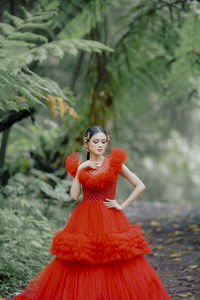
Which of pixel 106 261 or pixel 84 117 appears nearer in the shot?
pixel 106 261

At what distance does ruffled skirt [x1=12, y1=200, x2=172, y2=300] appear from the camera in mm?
2580

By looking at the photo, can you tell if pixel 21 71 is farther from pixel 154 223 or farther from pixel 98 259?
pixel 154 223

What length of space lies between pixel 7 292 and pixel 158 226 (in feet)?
13.1

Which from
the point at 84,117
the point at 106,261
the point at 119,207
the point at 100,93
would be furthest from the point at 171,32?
the point at 106,261

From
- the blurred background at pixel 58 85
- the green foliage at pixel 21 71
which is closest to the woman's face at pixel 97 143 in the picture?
the green foliage at pixel 21 71

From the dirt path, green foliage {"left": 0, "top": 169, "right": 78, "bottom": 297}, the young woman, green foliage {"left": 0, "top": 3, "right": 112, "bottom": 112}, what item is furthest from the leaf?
the young woman

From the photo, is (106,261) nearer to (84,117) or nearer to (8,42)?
(8,42)

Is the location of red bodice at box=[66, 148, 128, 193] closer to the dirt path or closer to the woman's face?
the woman's face

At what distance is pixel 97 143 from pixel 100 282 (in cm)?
109

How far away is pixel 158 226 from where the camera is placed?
668cm

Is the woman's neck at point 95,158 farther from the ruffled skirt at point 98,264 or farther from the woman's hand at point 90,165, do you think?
the ruffled skirt at point 98,264

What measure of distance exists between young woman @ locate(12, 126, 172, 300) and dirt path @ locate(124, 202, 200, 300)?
96cm

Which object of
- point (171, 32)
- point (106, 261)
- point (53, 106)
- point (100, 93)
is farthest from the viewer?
point (171, 32)

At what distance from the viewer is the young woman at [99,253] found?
8.50 feet
